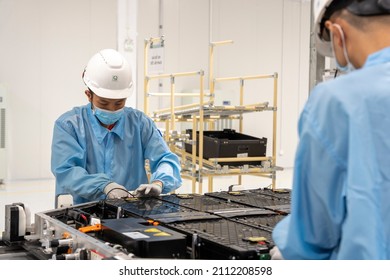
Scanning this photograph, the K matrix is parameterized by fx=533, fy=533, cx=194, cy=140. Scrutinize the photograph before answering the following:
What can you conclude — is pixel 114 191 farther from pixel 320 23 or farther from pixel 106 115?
pixel 320 23

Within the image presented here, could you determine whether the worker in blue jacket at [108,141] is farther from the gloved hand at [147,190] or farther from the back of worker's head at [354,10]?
the back of worker's head at [354,10]

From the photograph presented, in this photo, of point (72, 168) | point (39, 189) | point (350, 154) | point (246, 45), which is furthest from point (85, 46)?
point (350, 154)

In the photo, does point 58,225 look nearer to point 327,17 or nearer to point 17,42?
point 327,17

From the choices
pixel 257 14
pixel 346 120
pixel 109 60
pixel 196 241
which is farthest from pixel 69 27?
pixel 346 120

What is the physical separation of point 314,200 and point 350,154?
141 mm

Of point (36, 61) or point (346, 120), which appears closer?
point (346, 120)

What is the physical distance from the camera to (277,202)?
102 inches

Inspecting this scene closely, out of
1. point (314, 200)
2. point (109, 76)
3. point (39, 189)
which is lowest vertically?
point (39, 189)

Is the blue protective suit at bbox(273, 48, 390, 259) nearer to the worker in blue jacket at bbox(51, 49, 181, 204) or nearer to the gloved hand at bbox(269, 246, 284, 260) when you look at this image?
the gloved hand at bbox(269, 246, 284, 260)

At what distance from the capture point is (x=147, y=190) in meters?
2.70

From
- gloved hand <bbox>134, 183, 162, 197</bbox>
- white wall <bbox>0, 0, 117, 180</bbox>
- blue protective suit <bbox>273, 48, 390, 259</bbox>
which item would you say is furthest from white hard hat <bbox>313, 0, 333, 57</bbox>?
white wall <bbox>0, 0, 117, 180</bbox>

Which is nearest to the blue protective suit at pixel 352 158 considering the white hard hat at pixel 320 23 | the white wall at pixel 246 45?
the white hard hat at pixel 320 23

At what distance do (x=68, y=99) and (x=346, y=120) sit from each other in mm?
8430

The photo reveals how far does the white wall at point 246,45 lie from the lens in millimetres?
9930
